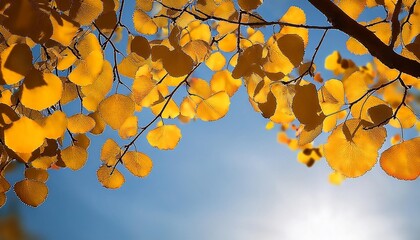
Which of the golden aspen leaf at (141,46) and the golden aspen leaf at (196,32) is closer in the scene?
the golden aspen leaf at (141,46)

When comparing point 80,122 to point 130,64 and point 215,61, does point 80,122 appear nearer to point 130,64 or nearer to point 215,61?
point 130,64

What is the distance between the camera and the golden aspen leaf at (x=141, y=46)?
0.88 meters

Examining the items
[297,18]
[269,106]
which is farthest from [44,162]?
[297,18]

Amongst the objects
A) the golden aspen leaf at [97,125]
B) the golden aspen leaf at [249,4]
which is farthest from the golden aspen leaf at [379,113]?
Result: the golden aspen leaf at [97,125]

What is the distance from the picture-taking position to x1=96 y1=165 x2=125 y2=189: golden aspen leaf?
1.00 meters

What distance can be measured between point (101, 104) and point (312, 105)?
1.51 ft

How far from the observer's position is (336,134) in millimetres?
724

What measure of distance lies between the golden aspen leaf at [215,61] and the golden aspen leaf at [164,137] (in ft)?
0.62

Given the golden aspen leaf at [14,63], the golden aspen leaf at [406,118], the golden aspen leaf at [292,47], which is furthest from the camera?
the golden aspen leaf at [406,118]

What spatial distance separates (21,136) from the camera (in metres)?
0.72

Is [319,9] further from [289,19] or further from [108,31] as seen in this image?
[108,31]

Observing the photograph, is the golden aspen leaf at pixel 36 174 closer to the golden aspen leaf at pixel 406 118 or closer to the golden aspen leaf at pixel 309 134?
the golden aspen leaf at pixel 309 134

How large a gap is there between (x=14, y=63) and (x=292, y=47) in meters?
0.48


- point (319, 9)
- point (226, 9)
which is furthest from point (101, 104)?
point (319, 9)
